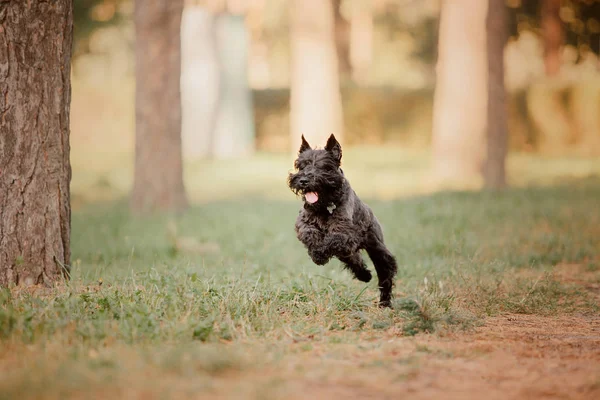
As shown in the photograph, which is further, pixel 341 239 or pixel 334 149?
pixel 334 149

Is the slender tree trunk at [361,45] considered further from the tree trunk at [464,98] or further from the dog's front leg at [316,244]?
the dog's front leg at [316,244]

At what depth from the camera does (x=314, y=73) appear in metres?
23.1

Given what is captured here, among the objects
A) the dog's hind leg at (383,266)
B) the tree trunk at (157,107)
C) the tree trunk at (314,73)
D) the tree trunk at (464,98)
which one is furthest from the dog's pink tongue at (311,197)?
the tree trunk at (314,73)

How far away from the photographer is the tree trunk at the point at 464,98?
773 inches

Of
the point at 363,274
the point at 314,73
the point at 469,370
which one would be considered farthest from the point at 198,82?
the point at 469,370

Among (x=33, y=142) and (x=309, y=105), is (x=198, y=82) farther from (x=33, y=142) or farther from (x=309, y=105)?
(x=33, y=142)

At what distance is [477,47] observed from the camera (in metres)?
19.7

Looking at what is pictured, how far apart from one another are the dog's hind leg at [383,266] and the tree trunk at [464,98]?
41.1 ft

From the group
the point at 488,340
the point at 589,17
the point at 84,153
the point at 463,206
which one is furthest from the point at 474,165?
the point at 84,153

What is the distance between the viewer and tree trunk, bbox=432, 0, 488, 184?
64.4 feet

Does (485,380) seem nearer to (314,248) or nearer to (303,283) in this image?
(314,248)

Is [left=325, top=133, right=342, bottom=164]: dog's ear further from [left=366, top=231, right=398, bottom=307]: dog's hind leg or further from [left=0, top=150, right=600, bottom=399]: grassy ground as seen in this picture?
[left=0, top=150, right=600, bottom=399]: grassy ground

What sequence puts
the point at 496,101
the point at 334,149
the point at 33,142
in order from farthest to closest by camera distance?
the point at 496,101 → the point at 33,142 → the point at 334,149

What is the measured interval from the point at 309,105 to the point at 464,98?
5014mm
